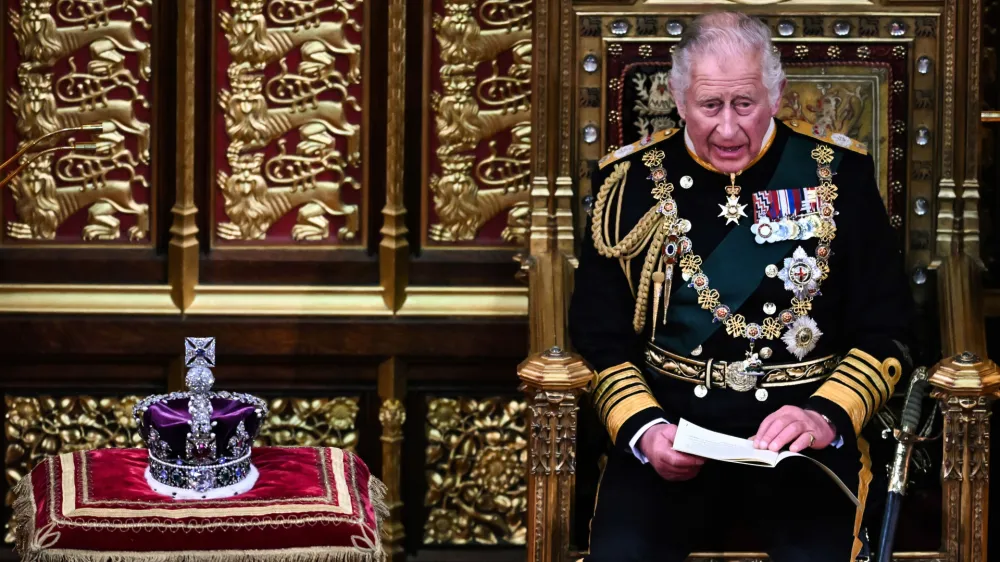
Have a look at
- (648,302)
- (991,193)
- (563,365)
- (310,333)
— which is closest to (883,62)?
(991,193)

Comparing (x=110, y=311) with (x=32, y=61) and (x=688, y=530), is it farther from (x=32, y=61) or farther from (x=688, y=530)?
(x=688, y=530)

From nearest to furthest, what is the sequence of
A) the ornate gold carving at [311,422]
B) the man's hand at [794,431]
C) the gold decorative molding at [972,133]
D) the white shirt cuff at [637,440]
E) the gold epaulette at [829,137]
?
the man's hand at [794,431] < the white shirt cuff at [637,440] < the gold epaulette at [829,137] < the gold decorative molding at [972,133] < the ornate gold carving at [311,422]

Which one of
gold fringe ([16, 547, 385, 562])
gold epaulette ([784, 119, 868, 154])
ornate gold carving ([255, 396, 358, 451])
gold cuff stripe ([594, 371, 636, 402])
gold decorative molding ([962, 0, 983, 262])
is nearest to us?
gold fringe ([16, 547, 385, 562])

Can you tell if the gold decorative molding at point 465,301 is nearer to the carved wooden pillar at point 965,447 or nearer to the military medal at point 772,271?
the military medal at point 772,271

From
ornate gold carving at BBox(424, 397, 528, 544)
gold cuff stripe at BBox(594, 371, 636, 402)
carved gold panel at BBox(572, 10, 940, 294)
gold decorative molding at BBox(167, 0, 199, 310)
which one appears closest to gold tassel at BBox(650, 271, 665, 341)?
gold cuff stripe at BBox(594, 371, 636, 402)

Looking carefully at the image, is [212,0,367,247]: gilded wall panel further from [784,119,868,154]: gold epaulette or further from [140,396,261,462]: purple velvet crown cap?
→ [784,119,868,154]: gold epaulette

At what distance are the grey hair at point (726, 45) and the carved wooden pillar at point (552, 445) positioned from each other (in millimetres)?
675

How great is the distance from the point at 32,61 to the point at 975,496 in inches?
109

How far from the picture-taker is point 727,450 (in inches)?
136

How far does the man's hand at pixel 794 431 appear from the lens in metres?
3.49

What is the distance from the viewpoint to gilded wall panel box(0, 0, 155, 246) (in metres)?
4.62

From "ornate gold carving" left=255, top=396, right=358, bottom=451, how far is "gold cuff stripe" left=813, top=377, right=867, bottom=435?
157 cm

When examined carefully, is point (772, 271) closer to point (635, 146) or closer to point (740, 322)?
point (740, 322)

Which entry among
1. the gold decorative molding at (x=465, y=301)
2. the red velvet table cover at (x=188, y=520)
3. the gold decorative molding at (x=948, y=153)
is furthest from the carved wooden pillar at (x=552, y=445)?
the gold decorative molding at (x=948, y=153)
